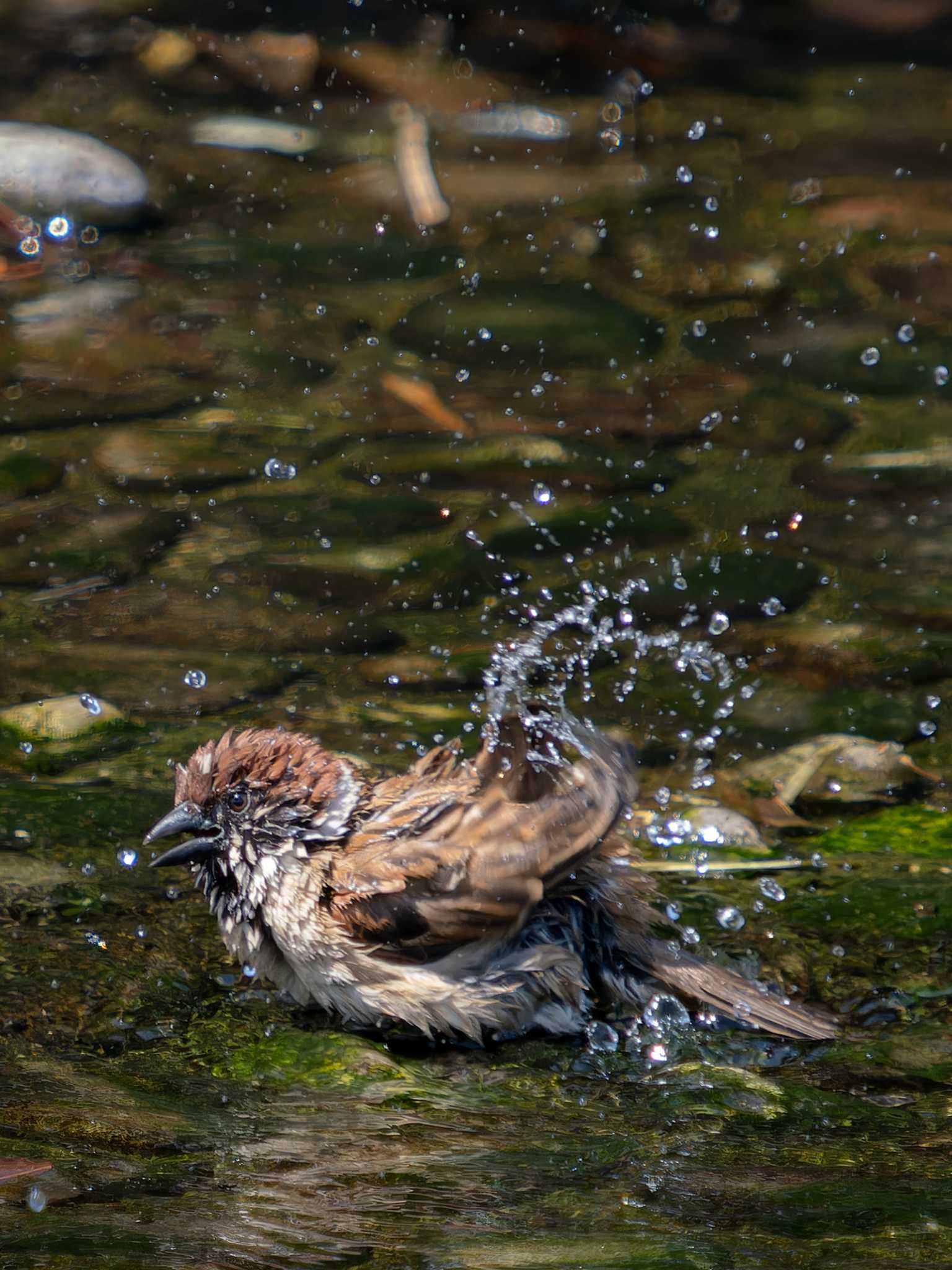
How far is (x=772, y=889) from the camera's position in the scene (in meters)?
Answer: 4.93

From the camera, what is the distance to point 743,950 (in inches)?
182

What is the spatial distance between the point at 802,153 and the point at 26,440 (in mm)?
4832

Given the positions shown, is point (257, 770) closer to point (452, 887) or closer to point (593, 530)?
point (452, 887)

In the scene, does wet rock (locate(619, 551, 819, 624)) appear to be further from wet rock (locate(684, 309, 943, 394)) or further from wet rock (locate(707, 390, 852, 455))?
wet rock (locate(684, 309, 943, 394))

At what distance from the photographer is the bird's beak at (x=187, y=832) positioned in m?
4.51

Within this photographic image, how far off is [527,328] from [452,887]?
182 inches

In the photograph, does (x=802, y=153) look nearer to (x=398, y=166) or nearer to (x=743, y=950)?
(x=398, y=166)

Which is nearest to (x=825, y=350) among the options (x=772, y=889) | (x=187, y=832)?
(x=772, y=889)

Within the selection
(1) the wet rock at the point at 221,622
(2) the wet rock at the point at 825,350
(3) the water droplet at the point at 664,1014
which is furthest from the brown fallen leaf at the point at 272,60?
(3) the water droplet at the point at 664,1014

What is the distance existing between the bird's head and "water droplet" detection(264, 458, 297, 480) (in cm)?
281

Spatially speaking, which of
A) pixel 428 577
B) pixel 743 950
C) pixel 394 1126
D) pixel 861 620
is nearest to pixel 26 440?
pixel 428 577

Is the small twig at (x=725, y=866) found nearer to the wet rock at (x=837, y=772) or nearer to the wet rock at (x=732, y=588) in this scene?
the wet rock at (x=837, y=772)

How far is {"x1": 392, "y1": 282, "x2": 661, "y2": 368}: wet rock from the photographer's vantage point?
8195 mm

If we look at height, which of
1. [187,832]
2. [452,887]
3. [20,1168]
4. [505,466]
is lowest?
[505,466]
